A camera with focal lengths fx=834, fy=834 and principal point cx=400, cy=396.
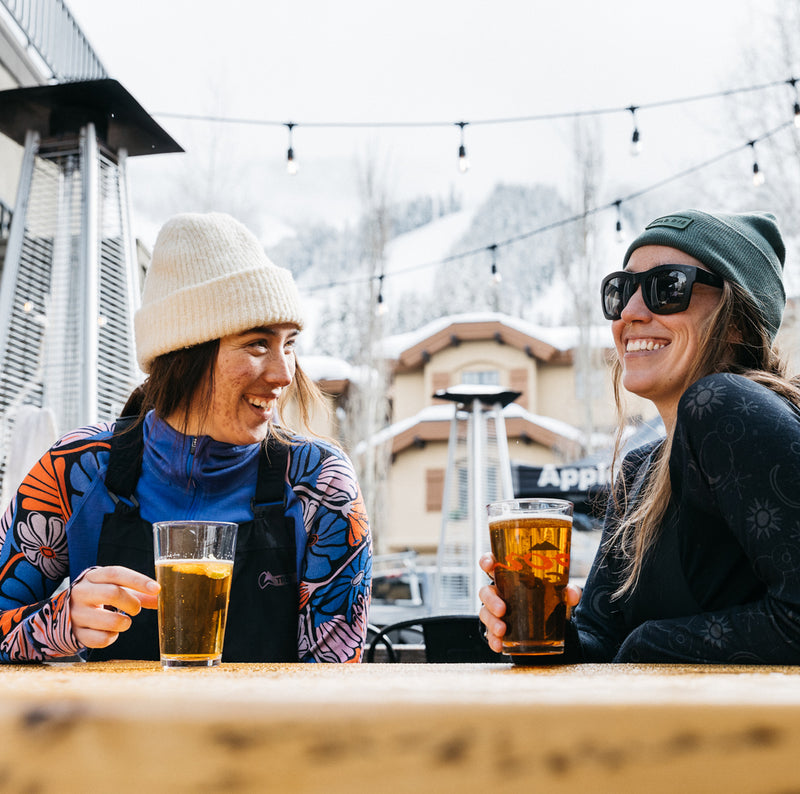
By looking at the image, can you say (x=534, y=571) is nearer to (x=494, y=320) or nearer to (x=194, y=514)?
(x=194, y=514)

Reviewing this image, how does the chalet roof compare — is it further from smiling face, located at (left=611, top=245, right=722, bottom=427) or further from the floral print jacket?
smiling face, located at (left=611, top=245, right=722, bottom=427)

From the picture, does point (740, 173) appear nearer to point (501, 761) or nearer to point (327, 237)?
point (501, 761)

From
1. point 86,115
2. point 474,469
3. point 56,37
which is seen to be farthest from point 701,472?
point 56,37

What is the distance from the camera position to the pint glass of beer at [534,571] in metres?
0.94

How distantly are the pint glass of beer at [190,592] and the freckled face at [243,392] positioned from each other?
0.77 m

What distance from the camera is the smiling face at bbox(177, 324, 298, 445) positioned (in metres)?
1.76

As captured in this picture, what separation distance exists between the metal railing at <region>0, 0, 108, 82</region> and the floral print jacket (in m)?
5.48

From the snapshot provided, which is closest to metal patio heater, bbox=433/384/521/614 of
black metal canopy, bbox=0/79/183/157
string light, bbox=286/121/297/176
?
string light, bbox=286/121/297/176

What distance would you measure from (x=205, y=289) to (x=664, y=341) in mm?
953

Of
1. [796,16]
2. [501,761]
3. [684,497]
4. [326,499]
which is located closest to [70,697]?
[501,761]

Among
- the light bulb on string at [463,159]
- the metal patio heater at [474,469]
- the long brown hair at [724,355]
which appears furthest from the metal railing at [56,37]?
the long brown hair at [724,355]

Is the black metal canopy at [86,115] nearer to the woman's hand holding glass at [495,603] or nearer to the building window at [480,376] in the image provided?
the woman's hand holding glass at [495,603]

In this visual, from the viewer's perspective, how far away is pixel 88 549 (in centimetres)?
162

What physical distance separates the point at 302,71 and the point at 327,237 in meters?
8.19
